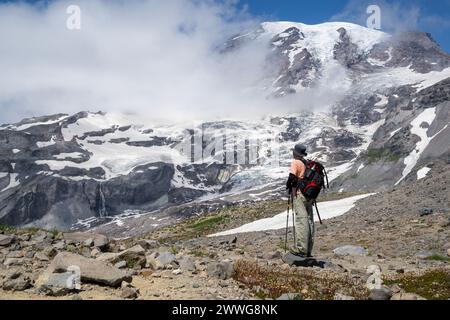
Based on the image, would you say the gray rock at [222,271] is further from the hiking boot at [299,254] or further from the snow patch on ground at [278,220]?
the snow patch on ground at [278,220]

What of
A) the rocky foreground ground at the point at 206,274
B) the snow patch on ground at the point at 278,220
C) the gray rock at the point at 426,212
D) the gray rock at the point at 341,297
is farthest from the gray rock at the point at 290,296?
the snow patch on ground at the point at 278,220

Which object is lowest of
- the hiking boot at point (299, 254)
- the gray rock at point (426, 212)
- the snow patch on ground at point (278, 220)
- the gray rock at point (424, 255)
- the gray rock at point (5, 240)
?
the snow patch on ground at point (278, 220)

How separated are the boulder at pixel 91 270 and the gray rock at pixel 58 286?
0.52 m

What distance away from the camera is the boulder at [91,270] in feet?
37.8

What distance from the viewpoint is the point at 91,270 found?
11633 millimetres

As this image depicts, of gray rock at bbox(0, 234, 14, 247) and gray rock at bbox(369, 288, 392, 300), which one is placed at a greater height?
gray rock at bbox(369, 288, 392, 300)

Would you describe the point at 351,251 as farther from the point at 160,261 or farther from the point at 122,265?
the point at 122,265

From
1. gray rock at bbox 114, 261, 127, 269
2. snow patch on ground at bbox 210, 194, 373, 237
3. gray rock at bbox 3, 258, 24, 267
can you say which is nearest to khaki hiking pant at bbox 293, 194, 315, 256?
gray rock at bbox 114, 261, 127, 269

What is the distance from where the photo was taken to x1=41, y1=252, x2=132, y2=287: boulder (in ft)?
37.8

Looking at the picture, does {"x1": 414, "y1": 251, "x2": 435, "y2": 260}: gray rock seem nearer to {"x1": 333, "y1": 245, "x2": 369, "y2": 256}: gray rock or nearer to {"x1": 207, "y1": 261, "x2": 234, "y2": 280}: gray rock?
{"x1": 333, "y1": 245, "x2": 369, "y2": 256}: gray rock

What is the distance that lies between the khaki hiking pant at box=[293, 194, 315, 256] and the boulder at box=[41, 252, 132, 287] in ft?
21.7
